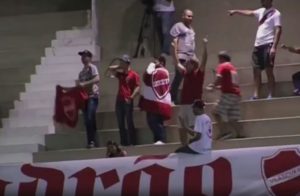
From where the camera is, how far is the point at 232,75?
11508 millimetres

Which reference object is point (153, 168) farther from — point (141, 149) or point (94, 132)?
point (94, 132)

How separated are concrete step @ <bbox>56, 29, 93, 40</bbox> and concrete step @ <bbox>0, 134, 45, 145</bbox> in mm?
3613

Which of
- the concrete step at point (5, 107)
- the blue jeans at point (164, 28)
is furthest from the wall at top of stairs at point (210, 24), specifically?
the concrete step at point (5, 107)

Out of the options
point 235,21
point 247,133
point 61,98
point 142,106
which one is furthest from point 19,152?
point 235,21

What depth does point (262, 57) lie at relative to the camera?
12.4 meters

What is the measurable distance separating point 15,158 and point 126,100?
2.29 m

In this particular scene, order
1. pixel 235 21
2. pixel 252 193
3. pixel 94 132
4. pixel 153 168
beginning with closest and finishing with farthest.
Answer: pixel 252 193 < pixel 153 168 < pixel 94 132 < pixel 235 21

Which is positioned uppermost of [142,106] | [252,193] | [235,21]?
[235,21]

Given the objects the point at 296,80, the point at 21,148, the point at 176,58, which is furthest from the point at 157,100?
the point at 21,148

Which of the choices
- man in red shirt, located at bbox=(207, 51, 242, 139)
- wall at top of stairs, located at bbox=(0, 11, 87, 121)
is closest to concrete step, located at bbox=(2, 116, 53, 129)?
wall at top of stairs, located at bbox=(0, 11, 87, 121)

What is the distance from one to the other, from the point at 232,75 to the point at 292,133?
49.8 inches

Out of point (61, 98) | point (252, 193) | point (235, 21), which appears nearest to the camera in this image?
point (252, 193)

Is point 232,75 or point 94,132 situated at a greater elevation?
point 232,75

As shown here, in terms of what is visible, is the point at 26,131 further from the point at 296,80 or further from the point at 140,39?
the point at 296,80
